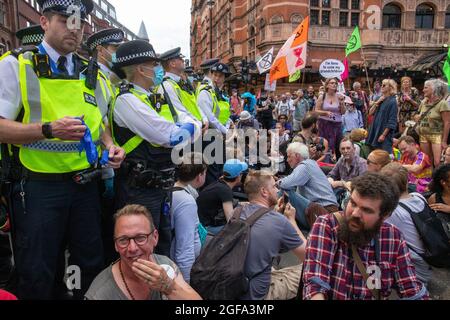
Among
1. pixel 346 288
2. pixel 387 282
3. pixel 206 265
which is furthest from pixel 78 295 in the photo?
pixel 387 282

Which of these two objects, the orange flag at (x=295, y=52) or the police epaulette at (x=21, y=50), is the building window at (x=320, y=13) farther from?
the police epaulette at (x=21, y=50)

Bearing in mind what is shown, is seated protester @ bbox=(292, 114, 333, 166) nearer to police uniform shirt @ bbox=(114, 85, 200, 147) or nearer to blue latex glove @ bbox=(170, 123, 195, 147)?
blue latex glove @ bbox=(170, 123, 195, 147)

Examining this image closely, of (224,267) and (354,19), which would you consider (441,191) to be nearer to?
(224,267)

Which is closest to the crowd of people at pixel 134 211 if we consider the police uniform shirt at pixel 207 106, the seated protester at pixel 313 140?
the police uniform shirt at pixel 207 106

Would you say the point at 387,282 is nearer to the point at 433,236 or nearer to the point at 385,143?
the point at 433,236

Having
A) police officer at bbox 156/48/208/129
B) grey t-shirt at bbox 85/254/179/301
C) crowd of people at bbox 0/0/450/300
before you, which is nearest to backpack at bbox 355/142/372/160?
crowd of people at bbox 0/0/450/300

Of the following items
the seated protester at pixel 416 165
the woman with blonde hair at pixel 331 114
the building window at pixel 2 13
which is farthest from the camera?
the building window at pixel 2 13

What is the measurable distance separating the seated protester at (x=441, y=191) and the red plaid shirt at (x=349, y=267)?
190 centimetres

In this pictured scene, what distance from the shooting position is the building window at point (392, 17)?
95.6ft

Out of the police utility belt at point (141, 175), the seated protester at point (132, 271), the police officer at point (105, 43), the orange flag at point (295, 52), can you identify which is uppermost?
the orange flag at point (295, 52)

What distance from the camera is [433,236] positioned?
10.7 feet

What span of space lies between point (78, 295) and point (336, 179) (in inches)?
172

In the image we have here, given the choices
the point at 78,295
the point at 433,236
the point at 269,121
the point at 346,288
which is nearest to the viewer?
the point at 346,288

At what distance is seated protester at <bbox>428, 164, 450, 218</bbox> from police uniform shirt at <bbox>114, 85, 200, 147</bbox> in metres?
2.88
